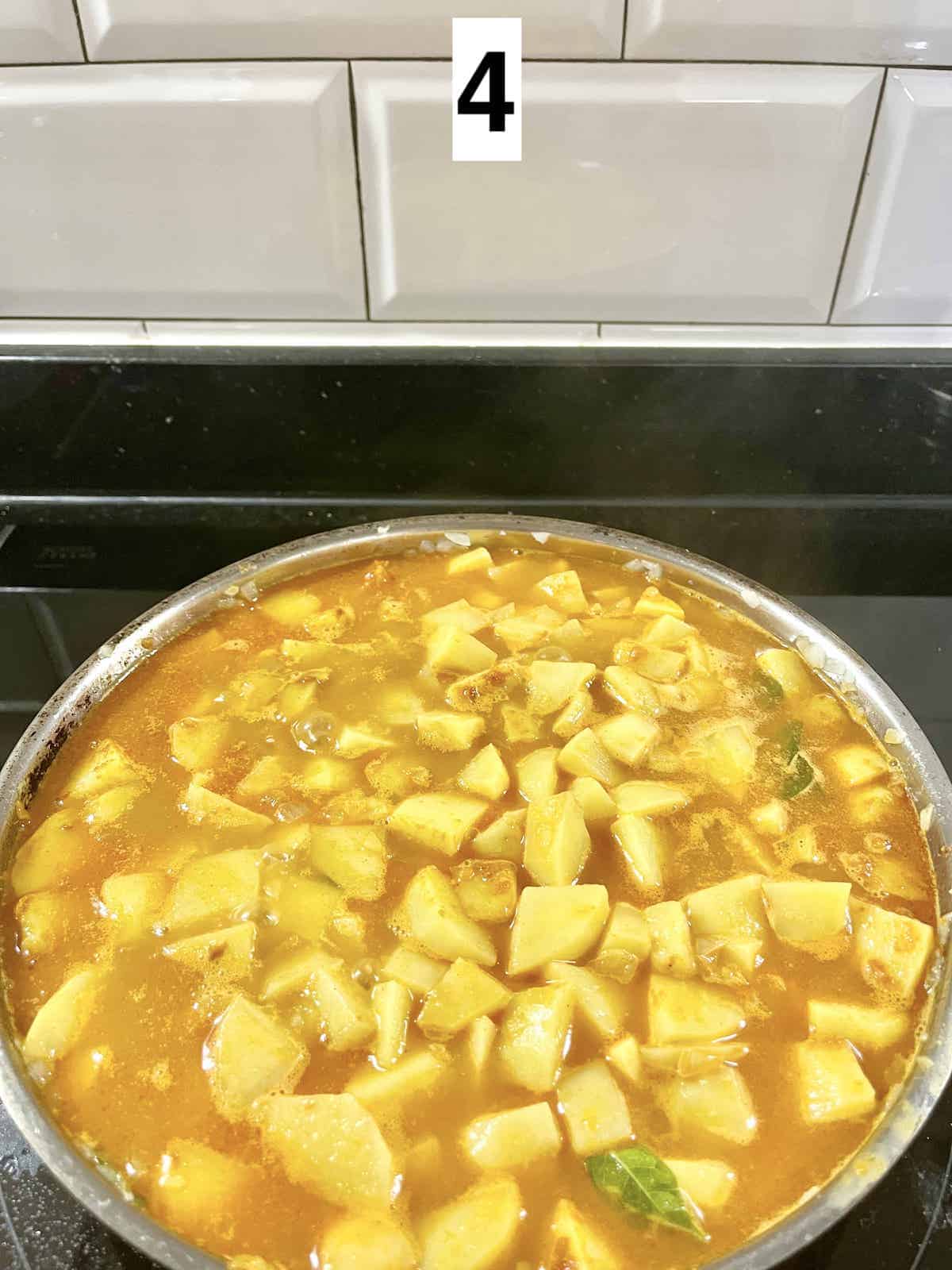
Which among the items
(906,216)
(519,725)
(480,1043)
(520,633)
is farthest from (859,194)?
(480,1043)

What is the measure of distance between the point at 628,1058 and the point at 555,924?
0.44 ft

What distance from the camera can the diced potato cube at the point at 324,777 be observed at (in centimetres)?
109

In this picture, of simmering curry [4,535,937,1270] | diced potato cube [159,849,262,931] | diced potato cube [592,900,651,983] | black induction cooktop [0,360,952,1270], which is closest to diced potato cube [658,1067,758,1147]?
simmering curry [4,535,937,1270]

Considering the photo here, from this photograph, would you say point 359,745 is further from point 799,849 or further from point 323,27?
point 323,27

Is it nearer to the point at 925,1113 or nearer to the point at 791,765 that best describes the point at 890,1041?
the point at 925,1113

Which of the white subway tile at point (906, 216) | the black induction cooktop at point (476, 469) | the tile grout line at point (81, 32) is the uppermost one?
the tile grout line at point (81, 32)

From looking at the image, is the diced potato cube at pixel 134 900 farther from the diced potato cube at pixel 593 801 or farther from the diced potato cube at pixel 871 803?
the diced potato cube at pixel 871 803

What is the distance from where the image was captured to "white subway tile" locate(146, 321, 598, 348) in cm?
151

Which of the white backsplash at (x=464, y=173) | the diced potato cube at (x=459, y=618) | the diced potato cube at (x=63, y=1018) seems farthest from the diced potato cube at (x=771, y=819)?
the white backsplash at (x=464, y=173)

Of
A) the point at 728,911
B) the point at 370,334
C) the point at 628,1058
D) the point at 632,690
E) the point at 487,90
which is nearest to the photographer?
the point at 628,1058

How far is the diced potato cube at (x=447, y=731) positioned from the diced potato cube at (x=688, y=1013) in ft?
1.13

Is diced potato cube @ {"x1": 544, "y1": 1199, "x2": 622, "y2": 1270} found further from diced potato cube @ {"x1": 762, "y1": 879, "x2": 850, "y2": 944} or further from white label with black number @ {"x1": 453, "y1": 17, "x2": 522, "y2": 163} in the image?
white label with black number @ {"x1": 453, "y1": 17, "x2": 522, "y2": 163}

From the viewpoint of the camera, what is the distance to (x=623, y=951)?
94 centimetres

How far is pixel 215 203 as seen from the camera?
1.39m
